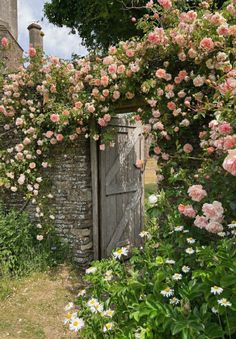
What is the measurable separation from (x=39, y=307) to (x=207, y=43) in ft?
12.1

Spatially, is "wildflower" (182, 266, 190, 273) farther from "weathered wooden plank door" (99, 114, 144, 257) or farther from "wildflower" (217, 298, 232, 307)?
"weathered wooden plank door" (99, 114, 144, 257)

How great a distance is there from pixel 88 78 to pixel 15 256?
2.84m

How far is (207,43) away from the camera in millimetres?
3350

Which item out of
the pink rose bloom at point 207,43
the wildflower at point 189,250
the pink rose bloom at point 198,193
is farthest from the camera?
the pink rose bloom at point 207,43

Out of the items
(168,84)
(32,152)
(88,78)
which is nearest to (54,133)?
(32,152)

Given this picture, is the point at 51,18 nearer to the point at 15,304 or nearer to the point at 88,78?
the point at 88,78

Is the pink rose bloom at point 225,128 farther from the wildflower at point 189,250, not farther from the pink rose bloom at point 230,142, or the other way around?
the wildflower at point 189,250

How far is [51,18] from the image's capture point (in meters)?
10.8

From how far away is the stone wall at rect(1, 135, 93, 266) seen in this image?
5164 mm

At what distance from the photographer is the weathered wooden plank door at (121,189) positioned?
216 inches

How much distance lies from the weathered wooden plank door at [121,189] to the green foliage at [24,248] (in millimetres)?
826

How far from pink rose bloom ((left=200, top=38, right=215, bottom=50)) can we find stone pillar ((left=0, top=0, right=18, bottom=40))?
16.8 metres

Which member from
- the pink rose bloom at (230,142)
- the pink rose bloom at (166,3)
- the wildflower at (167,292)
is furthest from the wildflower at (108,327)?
the pink rose bloom at (166,3)

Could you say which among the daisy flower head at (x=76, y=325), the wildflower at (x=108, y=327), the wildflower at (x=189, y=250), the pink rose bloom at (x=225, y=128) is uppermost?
the pink rose bloom at (x=225, y=128)
